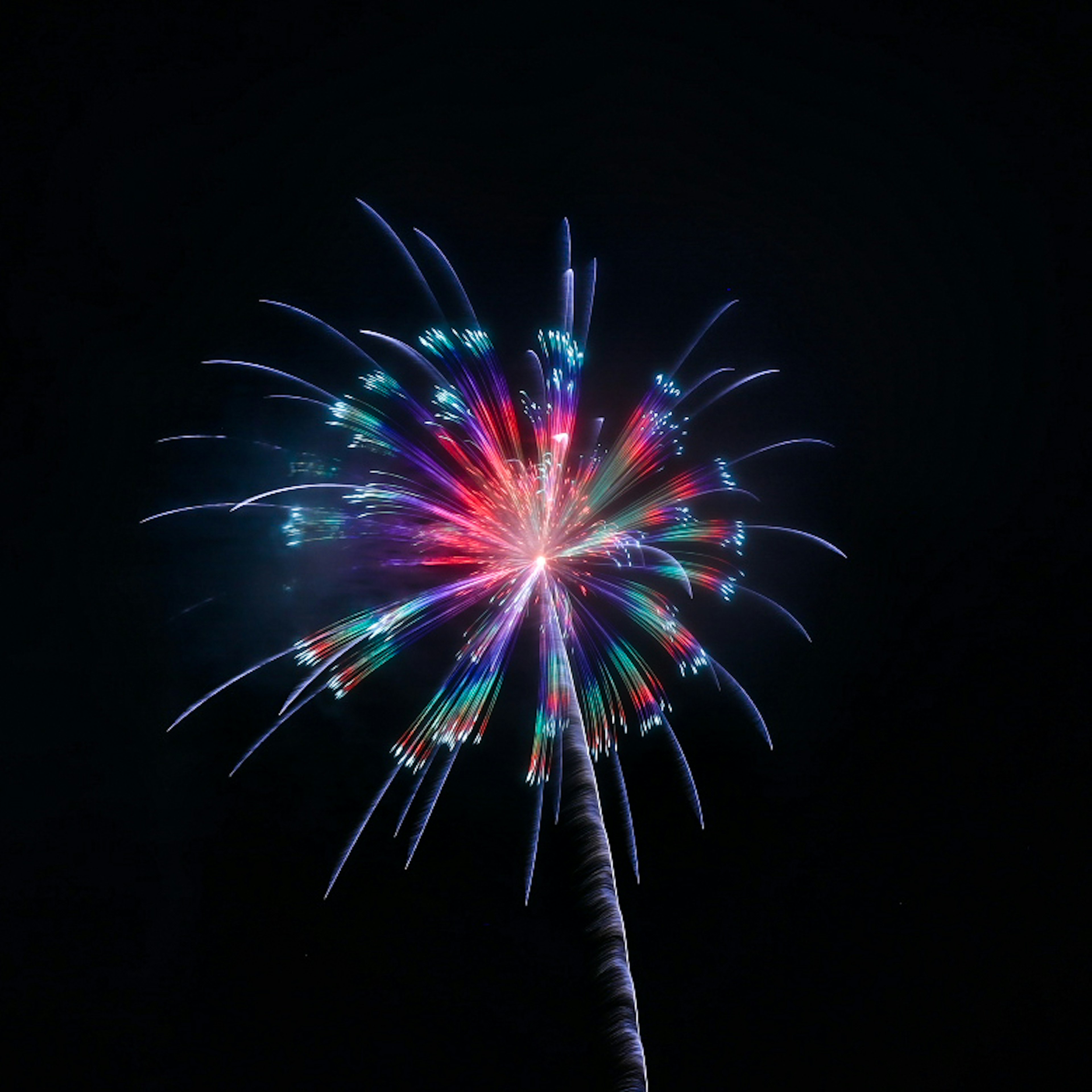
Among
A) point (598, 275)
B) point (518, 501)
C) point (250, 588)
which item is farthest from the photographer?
point (598, 275)

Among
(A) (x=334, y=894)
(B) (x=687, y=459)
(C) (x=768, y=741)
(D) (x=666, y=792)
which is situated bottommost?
(A) (x=334, y=894)

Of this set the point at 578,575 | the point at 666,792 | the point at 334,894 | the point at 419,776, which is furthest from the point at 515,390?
the point at 334,894

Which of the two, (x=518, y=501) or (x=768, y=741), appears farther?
(x=768, y=741)

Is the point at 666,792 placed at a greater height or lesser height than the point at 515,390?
lesser

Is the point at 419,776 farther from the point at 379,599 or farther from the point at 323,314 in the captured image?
the point at 323,314

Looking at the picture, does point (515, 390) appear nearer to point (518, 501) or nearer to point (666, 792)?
point (518, 501)

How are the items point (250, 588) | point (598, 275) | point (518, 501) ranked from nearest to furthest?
1. point (518, 501)
2. point (250, 588)
3. point (598, 275)
